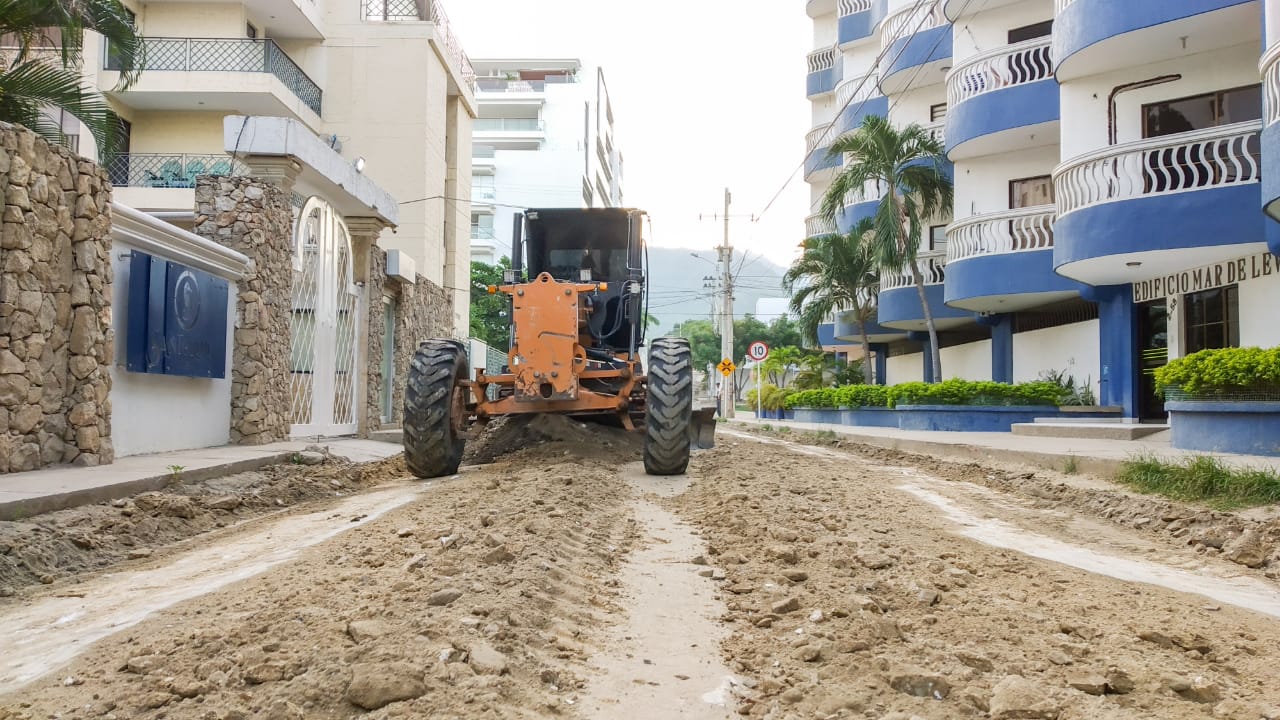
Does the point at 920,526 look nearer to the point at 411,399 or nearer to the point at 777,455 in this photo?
the point at 411,399

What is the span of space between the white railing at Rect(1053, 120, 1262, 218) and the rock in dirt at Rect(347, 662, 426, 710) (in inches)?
573

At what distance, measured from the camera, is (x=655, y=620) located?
4.05m

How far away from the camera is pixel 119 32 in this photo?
36.9 feet

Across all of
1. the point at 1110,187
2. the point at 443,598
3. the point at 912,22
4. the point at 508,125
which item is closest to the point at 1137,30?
the point at 1110,187

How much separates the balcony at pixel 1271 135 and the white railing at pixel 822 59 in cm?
3447

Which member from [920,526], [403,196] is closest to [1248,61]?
[920,526]

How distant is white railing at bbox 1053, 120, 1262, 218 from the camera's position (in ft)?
45.7

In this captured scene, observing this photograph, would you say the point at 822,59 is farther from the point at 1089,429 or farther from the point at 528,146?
the point at 528,146

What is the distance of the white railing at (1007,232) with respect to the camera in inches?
790

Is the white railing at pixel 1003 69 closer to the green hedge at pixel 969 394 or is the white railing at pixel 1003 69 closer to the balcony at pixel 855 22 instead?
the green hedge at pixel 969 394

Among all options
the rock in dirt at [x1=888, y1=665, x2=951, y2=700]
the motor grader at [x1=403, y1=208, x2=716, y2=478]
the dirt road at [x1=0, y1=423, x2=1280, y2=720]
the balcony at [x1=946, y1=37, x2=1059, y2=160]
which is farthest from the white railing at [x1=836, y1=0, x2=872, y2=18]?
the rock in dirt at [x1=888, y1=665, x2=951, y2=700]

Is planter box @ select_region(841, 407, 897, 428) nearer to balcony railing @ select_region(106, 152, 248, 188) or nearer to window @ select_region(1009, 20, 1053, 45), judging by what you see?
window @ select_region(1009, 20, 1053, 45)

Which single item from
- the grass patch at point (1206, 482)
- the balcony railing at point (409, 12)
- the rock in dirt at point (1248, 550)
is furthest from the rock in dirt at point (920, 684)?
the balcony railing at point (409, 12)

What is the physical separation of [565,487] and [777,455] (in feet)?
19.9
